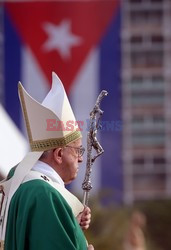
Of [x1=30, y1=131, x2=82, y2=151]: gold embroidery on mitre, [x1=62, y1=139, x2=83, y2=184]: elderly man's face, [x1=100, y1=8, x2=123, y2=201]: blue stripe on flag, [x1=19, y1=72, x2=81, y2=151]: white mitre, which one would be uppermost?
[x1=19, y1=72, x2=81, y2=151]: white mitre

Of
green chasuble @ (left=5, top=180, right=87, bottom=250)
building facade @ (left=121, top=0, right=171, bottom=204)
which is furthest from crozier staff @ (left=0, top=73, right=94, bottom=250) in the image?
building facade @ (left=121, top=0, right=171, bottom=204)

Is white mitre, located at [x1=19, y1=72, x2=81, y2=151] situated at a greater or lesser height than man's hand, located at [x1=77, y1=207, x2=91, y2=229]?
greater

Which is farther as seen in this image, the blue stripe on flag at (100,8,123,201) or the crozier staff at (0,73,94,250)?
the blue stripe on flag at (100,8,123,201)

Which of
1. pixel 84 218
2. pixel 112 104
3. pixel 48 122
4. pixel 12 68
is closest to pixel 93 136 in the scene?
pixel 48 122

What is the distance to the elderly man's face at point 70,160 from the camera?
3.07 metres

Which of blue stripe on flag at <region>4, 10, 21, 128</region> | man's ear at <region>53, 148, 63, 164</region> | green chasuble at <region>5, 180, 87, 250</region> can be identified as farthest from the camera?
blue stripe on flag at <region>4, 10, 21, 128</region>

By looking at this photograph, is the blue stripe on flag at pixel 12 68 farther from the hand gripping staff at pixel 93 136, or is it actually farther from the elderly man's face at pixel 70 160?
the elderly man's face at pixel 70 160

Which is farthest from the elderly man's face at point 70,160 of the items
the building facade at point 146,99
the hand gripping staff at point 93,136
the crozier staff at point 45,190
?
the building facade at point 146,99

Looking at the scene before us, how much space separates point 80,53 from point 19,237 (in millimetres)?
6909

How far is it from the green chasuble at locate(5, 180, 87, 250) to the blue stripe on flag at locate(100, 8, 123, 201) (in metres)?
6.42

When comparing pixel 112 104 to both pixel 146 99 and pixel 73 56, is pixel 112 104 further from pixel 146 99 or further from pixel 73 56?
pixel 73 56

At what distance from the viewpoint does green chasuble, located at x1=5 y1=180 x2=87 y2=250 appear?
9.38 feet

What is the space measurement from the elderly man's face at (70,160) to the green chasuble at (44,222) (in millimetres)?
155

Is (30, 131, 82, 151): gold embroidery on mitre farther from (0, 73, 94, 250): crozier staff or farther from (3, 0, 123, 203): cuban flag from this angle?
(3, 0, 123, 203): cuban flag
